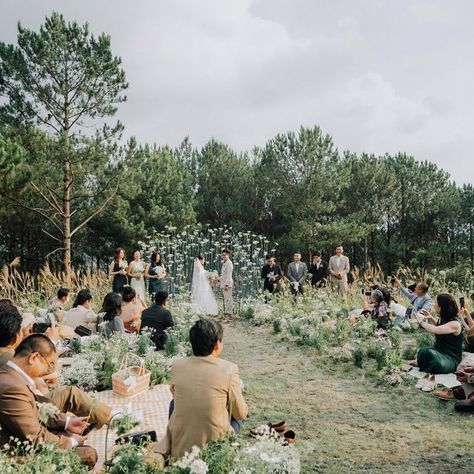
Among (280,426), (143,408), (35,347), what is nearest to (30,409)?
(35,347)

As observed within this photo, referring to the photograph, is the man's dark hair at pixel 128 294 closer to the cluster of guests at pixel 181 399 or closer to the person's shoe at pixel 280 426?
the person's shoe at pixel 280 426

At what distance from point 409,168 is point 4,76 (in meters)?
23.7

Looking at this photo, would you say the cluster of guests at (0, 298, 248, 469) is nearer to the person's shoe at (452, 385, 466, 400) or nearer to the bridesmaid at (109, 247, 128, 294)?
the person's shoe at (452, 385, 466, 400)

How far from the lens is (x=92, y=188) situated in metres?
19.6

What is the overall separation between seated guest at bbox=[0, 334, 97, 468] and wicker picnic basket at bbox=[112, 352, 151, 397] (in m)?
1.52

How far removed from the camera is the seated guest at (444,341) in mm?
5906

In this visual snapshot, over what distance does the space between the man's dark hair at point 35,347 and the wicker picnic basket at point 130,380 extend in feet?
6.27

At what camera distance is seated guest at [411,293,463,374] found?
591 centimetres

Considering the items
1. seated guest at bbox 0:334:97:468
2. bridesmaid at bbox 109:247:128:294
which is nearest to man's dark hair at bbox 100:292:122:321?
seated guest at bbox 0:334:97:468

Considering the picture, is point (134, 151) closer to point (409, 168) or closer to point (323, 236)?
point (323, 236)

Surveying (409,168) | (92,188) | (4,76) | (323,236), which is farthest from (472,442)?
(409,168)

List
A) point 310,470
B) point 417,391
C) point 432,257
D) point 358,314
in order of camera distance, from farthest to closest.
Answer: point 432,257
point 358,314
point 417,391
point 310,470

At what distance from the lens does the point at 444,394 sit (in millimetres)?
5391

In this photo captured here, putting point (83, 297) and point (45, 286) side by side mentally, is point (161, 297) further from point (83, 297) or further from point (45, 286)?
point (45, 286)
